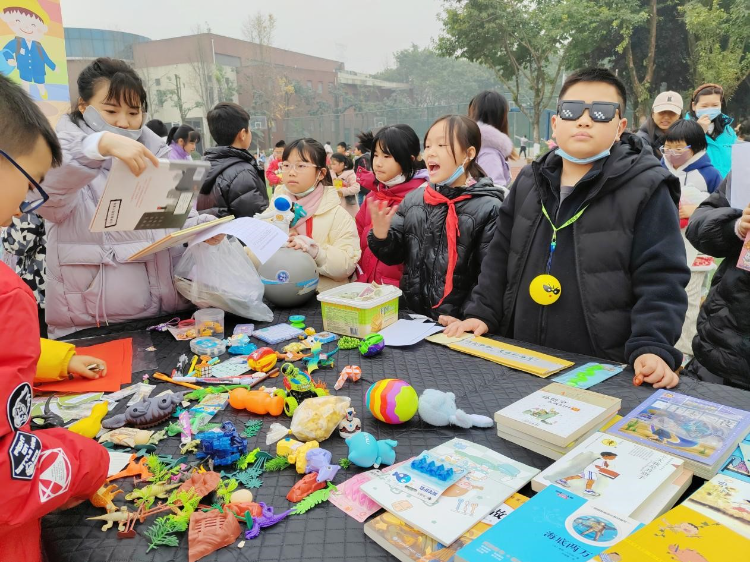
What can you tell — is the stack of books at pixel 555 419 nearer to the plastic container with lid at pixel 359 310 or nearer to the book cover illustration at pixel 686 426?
the book cover illustration at pixel 686 426

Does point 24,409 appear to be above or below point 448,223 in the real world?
below

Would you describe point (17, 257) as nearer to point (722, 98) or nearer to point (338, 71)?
point (722, 98)

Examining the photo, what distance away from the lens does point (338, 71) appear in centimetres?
4244

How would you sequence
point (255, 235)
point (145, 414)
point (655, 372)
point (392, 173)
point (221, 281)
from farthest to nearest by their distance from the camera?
point (392, 173), point (221, 281), point (255, 235), point (655, 372), point (145, 414)

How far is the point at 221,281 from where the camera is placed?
189cm

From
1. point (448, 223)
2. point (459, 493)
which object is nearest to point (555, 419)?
point (459, 493)

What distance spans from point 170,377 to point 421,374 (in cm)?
74

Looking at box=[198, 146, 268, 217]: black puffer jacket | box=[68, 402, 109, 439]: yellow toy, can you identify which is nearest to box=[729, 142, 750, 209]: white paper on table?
box=[68, 402, 109, 439]: yellow toy

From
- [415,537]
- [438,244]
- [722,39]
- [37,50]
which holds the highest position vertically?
[722,39]

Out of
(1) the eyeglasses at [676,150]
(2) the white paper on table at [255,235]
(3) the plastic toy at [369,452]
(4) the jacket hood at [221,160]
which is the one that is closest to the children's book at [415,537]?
(3) the plastic toy at [369,452]

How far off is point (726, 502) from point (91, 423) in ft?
4.08

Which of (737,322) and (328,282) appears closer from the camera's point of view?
(737,322)

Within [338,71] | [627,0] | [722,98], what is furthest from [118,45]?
[722,98]

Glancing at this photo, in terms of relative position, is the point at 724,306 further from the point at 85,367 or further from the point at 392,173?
the point at 85,367
